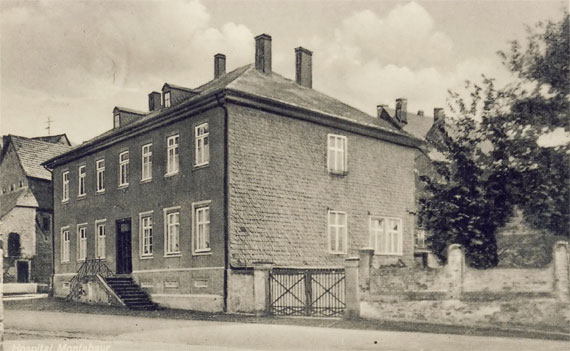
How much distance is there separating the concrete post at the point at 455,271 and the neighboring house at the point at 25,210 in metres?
32.3

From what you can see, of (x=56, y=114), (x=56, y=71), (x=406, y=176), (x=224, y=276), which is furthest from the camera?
(x=406, y=176)

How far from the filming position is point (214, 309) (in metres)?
20.9

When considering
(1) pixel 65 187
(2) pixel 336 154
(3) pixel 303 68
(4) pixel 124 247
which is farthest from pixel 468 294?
(1) pixel 65 187

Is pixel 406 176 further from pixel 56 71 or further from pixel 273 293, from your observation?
pixel 56 71

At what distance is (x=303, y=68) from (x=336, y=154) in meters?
5.21

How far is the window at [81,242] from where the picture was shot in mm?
30234

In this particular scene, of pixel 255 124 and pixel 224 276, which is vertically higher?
pixel 255 124

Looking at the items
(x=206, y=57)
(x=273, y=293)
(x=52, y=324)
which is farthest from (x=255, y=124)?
(x=52, y=324)

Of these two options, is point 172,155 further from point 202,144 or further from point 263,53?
point 263,53

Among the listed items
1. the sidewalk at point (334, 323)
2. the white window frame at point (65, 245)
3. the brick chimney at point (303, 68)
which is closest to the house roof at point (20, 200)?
the white window frame at point (65, 245)

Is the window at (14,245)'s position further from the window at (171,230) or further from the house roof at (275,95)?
the window at (171,230)

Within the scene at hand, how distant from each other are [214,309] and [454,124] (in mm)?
10688

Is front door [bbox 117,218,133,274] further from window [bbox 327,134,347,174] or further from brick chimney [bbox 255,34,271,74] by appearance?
window [bbox 327,134,347,174]

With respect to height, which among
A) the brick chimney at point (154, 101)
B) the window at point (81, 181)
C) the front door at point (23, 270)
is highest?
the brick chimney at point (154, 101)
